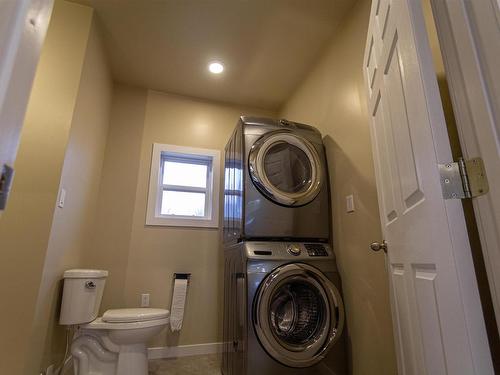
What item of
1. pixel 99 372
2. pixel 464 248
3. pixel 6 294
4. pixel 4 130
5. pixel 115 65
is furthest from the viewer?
pixel 115 65

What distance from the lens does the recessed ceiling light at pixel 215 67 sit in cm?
261

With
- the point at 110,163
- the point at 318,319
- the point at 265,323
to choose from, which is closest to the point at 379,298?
the point at 318,319

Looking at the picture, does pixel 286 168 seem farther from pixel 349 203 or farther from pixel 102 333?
pixel 102 333

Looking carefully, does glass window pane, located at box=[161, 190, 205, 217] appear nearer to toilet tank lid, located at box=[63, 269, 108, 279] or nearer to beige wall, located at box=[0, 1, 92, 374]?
toilet tank lid, located at box=[63, 269, 108, 279]

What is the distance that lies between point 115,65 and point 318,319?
9.35 feet

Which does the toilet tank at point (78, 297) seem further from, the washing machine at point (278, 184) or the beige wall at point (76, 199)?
the washing machine at point (278, 184)

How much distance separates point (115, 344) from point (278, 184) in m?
1.61

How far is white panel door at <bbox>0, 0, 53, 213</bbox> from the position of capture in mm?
465

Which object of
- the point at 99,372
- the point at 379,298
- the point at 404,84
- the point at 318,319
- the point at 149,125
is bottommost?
the point at 99,372

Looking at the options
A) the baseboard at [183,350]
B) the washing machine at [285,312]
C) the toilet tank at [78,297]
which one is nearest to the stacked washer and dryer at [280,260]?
the washing machine at [285,312]

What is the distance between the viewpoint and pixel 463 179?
2.18 feet

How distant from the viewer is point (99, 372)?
185 cm

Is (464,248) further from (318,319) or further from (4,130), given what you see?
(318,319)

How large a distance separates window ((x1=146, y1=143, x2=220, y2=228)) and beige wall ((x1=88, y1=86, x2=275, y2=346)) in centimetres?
8
